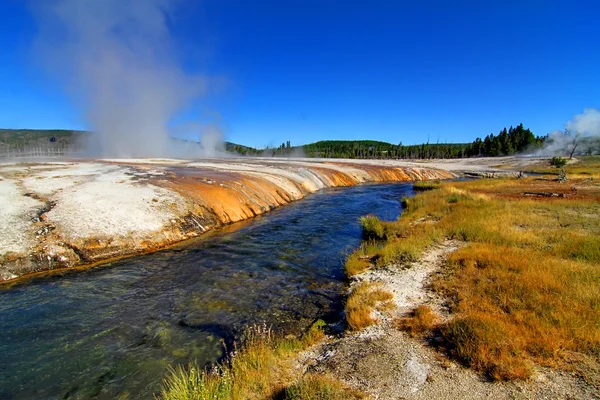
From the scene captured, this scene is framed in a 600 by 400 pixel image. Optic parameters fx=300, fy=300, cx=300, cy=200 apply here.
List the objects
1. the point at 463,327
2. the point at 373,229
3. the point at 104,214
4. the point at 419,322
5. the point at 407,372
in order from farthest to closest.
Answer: the point at 373,229, the point at 104,214, the point at 419,322, the point at 463,327, the point at 407,372

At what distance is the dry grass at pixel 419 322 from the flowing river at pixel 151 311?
64.5 inches

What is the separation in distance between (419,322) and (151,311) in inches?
255

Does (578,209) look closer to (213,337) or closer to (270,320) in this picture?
(270,320)

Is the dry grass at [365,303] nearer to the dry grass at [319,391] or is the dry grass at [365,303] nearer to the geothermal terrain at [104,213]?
the dry grass at [319,391]

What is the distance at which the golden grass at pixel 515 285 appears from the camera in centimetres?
501

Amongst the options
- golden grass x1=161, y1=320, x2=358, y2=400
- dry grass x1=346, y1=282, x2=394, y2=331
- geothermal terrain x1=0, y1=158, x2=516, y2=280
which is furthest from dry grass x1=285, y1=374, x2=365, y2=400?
geothermal terrain x1=0, y1=158, x2=516, y2=280

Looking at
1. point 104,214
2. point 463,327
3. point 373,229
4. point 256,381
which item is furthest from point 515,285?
point 104,214

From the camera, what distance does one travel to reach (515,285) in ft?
24.0

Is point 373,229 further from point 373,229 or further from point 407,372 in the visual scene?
point 407,372

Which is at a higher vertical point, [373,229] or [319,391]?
[319,391]

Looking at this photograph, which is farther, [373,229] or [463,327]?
[373,229]

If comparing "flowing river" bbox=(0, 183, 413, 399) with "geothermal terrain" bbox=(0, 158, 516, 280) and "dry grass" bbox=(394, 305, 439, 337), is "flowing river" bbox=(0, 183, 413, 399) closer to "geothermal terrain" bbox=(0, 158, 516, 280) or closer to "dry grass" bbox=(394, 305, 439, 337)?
"geothermal terrain" bbox=(0, 158, 516, 280)

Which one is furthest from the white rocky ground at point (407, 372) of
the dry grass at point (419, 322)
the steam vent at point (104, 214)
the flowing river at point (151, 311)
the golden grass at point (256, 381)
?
the steam vent at point (104, 214)

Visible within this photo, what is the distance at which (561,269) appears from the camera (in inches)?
317
